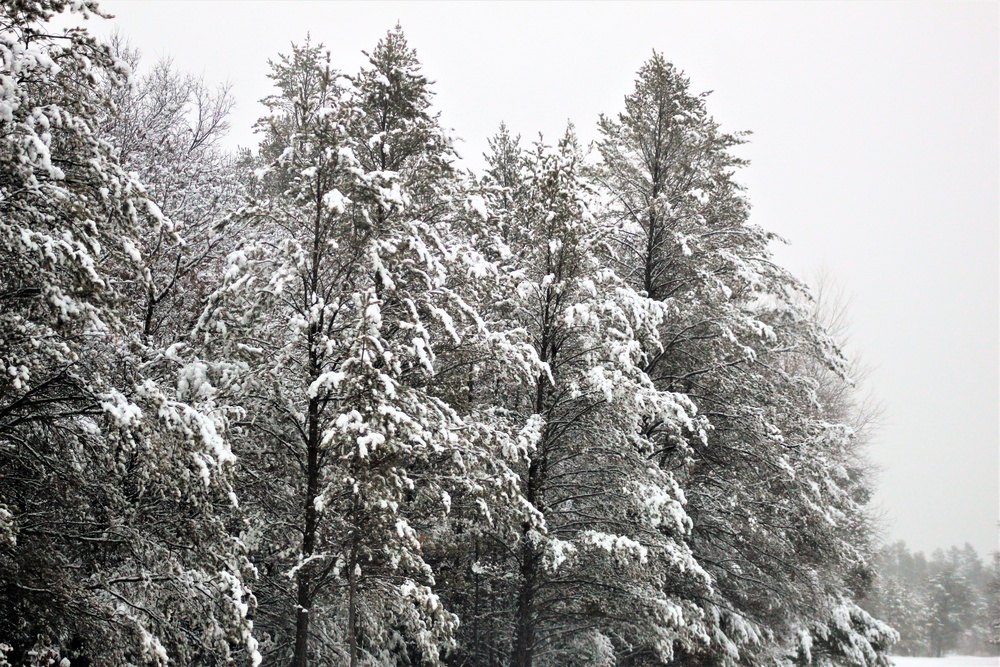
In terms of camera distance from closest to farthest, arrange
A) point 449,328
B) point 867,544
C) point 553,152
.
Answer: point 449,328 < point 553,152 < point 867,544

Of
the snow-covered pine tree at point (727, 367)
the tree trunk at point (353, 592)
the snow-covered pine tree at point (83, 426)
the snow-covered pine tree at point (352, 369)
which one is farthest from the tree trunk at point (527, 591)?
the snow-covered pine tree at point (83, 426)

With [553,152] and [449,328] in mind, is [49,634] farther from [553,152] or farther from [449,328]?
[553,152]

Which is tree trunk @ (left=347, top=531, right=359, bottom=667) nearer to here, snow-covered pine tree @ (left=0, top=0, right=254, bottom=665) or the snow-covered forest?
the snow-covered forest

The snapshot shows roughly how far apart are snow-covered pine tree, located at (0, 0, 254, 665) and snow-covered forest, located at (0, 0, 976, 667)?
0.13 feet

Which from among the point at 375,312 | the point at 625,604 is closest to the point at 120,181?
the point at 375,312

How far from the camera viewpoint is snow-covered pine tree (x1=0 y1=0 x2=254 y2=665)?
5949 mm

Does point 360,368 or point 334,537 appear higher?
point 360,368

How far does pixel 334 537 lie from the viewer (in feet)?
28.8

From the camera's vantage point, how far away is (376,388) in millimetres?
7730

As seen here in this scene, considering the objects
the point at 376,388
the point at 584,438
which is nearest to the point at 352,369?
the point at 376,388

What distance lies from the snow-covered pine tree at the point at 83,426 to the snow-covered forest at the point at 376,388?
0.13ft

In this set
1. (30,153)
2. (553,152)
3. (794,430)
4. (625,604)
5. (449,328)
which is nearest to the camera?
(30,153)

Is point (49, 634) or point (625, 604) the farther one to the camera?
point (625, 604)

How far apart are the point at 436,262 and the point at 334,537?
3.56 m
